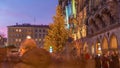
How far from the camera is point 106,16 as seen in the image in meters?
54.3

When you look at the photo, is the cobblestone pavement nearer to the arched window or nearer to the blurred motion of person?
the blurred motion of person

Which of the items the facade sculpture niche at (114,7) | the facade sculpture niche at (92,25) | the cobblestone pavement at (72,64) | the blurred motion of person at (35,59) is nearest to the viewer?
the blurred motion of person at (35,59)

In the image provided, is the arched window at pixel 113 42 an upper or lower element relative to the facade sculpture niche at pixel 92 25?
lower

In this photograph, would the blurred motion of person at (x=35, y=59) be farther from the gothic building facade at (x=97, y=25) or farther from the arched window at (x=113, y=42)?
the arched window at (x=113, y=42)

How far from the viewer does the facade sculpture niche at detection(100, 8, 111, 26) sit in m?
53.2

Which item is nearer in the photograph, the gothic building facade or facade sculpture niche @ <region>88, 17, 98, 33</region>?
the gothic building facade

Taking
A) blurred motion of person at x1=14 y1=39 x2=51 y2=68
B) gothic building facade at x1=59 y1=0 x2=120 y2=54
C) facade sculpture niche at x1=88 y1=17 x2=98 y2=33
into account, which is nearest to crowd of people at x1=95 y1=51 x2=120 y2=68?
blurred motion of person at x1=14 y1=39 x2=51 y2=68

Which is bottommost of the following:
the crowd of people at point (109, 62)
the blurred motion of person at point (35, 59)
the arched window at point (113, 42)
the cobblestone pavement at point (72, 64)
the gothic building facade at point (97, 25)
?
the crowd of people at point (109, 62)

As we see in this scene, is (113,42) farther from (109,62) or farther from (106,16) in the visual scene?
(109,62)

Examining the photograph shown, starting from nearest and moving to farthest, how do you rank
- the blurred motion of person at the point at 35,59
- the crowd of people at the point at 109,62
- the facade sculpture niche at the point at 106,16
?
1. the blurred motion of person at the point at 35,59
2. the crowd of people at the point at 109,62
3. the facade sculpture niche at the point at 106,16

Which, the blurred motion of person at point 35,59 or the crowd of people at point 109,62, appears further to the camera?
the crowd of people at point 109,62

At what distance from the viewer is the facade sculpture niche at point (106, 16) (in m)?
53.2

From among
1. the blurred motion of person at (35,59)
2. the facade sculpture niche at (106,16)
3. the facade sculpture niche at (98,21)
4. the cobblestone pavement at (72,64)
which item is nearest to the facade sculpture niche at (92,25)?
the facade sculpture niche at (98,21)

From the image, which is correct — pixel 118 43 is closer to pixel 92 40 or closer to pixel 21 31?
pixel 92 40
